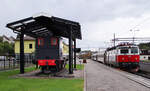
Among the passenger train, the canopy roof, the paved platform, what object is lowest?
the paved platform

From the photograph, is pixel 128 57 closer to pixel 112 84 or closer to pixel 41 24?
pixel 112 84

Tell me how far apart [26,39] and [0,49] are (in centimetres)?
2305

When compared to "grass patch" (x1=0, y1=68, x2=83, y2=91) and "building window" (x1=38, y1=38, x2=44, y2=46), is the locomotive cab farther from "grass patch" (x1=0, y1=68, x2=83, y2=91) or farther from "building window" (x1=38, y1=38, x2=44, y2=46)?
"grass patch" (x1=0, y1=68, x2=83, y2=91)

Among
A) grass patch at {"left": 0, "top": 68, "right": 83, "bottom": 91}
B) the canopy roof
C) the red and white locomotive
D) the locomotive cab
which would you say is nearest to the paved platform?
grass patch at {"left": 0, "top": 68, "right": 83, "bottom": 91}

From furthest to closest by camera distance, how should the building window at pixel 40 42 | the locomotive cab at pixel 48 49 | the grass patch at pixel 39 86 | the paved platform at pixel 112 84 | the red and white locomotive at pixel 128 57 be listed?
1. the red and white locomotive at pixel 128 57
2. the building window at pixel 40 42
3. the locomotive cab at pixel 48 49
4. the paved platform at pixel 112 84
5. the grass patch at pixel 39 86

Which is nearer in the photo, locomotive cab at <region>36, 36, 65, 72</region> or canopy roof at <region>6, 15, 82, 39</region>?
canopy roof at <region>6, 15, 82, 39</region>

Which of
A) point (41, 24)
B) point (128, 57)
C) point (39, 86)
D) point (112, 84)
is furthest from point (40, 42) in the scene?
point (128, 57)

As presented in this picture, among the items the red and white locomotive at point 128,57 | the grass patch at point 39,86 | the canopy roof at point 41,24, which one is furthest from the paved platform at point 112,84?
the red and white locomotive at point 128,57

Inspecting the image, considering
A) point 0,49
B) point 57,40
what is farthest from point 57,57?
point 0,49

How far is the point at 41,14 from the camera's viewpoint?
12.2 metres

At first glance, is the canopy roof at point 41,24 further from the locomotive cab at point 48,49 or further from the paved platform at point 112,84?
the paved platform at point 112,84

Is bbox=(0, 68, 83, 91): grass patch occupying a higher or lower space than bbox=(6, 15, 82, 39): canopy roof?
lower

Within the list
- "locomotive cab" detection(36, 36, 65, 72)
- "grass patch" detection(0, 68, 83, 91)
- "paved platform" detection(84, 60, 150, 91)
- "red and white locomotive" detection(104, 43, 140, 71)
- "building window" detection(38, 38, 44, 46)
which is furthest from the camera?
"red and white locomotive" detection(104, 43, 140, 71)

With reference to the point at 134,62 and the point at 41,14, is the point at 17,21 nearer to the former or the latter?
the point at 41,14
